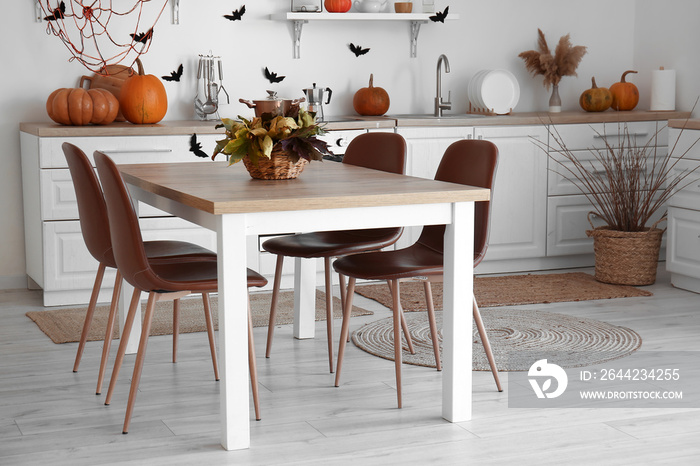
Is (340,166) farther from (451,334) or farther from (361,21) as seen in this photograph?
(361,21)

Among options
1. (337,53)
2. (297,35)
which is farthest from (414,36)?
(297,35)

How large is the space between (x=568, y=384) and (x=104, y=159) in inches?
68.0

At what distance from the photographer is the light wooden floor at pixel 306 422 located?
2535mm

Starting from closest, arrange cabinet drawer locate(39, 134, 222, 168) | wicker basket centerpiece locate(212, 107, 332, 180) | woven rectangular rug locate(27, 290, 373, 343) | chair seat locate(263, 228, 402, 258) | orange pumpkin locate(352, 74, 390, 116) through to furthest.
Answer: wicker basket centerpiece locate(212, 107, 332, 180) < chair seat locate(263, 228, 402, 258) < woven rectangular rug locate(27, 290, 373, 343) < cabinet drawer locate(39, 134, 222, 168) < orange pumpkin locate(352, 74, 390, 116)

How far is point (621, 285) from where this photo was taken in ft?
15.9

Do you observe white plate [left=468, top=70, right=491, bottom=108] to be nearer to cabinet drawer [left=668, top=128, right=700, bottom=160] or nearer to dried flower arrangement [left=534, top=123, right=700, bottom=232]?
dried flower arrangement [left=534, top=123, right=700, bottom=232]

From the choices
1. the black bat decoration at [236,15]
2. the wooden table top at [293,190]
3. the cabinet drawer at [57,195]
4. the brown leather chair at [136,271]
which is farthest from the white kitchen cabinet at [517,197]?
the brown leather chair at [136,271]

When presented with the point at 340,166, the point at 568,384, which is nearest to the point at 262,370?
the point at 340,166

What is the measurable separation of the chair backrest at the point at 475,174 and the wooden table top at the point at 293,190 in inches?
10.2

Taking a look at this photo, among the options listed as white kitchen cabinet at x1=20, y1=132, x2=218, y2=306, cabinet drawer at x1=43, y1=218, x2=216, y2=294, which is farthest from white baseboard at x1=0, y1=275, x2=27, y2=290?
cabinet drawer at x1=43, y1=218, x2=216, y2=294

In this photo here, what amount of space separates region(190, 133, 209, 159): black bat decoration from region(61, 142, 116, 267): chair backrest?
1.40 m

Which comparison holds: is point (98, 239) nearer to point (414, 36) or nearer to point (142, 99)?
point (142, 99)

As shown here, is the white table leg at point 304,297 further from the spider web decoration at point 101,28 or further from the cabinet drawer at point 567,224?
the cabinet drawer at point 567,224

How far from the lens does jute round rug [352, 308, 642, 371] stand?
348cm
